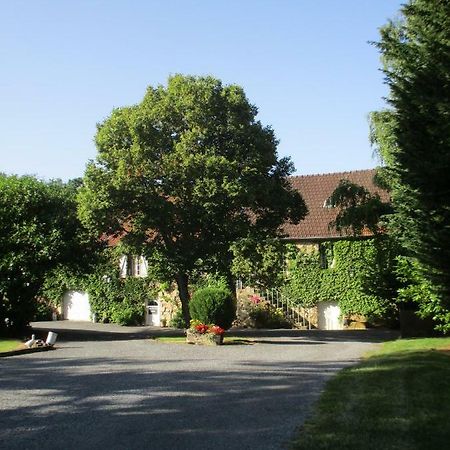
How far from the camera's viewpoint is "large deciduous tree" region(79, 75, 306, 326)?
20500 millimetres

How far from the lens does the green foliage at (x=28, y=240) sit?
74.3 feet

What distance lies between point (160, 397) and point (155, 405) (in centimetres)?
65

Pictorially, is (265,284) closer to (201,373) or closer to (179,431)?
(201,373)

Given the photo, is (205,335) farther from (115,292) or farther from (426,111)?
(115,292)

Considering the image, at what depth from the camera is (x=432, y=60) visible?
11.4 m

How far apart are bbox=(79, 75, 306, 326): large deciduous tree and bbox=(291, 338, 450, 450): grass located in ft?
32.1

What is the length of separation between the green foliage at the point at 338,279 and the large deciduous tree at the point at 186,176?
8688 millimetres

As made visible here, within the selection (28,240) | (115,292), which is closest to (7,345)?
(28,240)

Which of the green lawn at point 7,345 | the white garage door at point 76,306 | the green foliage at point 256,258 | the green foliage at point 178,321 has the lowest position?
the green lawn at point 7,345

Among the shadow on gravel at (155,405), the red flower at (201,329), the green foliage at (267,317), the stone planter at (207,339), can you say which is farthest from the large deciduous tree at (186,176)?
the green foliage at (267,317)

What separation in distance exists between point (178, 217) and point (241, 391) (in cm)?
1256

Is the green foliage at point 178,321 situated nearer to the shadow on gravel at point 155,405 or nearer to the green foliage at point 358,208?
the green foliage at point 358,208

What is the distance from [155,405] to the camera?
27.2 feet

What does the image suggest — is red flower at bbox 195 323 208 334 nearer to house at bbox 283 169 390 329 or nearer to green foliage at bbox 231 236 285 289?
green foliage at bbox 231 236 285 289
